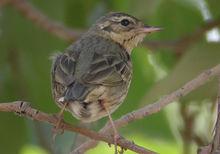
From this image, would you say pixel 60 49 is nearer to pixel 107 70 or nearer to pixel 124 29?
pixel 124 29

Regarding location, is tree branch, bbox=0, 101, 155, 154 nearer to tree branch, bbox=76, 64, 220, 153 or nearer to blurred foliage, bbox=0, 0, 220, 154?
tree branch, bbox=76, 64, 220, 153

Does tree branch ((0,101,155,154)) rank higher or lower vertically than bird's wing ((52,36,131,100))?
lower

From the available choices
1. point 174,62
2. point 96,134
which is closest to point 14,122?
point 174,62

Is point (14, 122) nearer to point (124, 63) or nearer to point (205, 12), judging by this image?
point (124, 63)

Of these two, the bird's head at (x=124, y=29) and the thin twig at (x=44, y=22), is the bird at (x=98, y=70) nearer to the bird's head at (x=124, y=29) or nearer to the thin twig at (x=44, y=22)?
the bird's head at (x=124, y=29)

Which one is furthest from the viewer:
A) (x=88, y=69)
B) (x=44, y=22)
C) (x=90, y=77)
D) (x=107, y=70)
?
(x=44, y=22)

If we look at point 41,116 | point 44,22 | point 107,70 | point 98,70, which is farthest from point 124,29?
point 41,116

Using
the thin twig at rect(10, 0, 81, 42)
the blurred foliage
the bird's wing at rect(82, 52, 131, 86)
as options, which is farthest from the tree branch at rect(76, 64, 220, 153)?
the thin twig at rect(10, 0, 81, 42)
